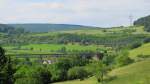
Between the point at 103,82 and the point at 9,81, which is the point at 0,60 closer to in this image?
the point at 9,81

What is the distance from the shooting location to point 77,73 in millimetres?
127625

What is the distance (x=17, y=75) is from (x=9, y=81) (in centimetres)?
1488

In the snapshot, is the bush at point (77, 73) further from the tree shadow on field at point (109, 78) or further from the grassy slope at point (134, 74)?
the tree shadow on field at point (109, 78)

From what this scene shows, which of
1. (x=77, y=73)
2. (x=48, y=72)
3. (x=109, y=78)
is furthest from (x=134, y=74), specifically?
(x=48, y=72)

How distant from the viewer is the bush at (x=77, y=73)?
127312 mm

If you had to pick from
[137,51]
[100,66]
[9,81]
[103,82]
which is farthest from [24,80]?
[137,51]

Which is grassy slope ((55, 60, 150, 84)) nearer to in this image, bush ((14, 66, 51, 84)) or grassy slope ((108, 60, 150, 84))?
grassy slope ((108, 60, 150, 84))

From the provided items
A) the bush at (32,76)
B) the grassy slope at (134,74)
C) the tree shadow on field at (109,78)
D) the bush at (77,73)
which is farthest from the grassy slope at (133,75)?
the bush at (32,76)

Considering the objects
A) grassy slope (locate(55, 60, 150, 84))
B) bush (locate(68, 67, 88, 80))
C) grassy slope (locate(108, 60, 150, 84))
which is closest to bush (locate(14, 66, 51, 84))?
bush (locate(68, 67, 88, 80))

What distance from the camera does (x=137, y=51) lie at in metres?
178

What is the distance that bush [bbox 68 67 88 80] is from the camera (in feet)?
418

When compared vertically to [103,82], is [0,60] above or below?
above

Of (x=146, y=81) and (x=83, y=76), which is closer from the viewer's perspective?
(x=146, y=81)

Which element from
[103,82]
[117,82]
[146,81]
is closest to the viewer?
[146,81]
